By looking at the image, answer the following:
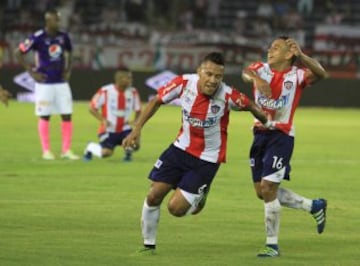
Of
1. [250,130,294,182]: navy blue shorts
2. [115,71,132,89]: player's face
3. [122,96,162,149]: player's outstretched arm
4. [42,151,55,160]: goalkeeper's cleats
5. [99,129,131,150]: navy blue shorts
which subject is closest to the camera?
[122,96,162,149]: player's outstretched arm

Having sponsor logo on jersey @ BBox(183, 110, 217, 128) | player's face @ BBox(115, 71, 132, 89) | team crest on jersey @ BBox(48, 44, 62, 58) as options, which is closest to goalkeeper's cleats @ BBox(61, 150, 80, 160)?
player's face @ BBox(115, 71, 132, 89)

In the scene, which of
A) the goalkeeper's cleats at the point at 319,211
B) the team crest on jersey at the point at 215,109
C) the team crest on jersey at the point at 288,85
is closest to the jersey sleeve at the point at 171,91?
the team crest on jersey at the point at 215,109

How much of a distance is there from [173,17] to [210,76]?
1349 inches

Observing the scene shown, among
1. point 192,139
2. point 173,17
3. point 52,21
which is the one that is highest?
point 192,139

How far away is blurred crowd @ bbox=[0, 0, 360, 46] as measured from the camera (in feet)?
139

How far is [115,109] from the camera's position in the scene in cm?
1984

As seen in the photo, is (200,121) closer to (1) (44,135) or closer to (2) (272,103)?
(2) (272,103)

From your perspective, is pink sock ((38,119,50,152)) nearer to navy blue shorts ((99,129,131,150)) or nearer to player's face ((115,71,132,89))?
navy blue shorts ((99,129,131,150))

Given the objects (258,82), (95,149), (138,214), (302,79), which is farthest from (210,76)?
(95,149)

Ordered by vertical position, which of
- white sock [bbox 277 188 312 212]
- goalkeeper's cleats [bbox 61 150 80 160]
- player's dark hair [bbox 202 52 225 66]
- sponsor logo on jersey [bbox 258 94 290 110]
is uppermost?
player's dark hair [bbox 202 52 225 66]

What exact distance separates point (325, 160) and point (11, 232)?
9853mm

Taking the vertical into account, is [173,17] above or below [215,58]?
below

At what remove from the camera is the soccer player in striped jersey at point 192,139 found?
1035 centimetres

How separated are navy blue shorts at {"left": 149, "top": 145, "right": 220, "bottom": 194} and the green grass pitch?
0.60 m
